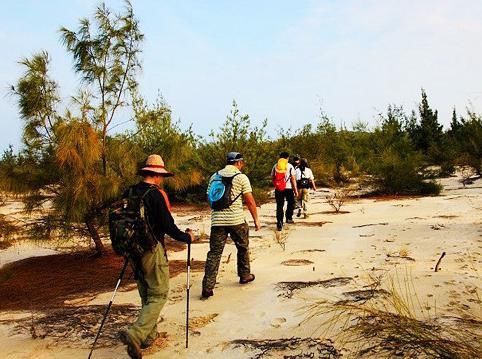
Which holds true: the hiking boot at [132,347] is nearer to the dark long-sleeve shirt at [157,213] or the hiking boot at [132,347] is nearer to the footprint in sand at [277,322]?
the dark long-sleeve shirt at [157,213]

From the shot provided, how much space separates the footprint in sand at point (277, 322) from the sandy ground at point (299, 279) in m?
0.01

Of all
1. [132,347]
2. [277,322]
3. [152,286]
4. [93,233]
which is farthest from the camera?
[93,233]

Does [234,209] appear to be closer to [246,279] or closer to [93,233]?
[246,279]

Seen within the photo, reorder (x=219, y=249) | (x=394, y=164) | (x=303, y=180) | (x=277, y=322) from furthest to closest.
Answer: (x=394, y=164) < (x=303, y=180) < (x=219, y=249) < (x=277, y=322)

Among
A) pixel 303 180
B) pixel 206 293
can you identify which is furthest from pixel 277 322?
pixel 303 180

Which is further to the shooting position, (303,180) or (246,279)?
(303,180)

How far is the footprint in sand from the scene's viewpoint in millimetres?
4799

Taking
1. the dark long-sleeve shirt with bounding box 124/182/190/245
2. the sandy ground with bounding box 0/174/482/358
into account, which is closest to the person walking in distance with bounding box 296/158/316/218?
the sandy ground with bounding box 0/174/482/358

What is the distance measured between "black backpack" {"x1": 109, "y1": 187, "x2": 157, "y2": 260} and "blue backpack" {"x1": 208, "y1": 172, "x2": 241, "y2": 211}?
6.07 ft

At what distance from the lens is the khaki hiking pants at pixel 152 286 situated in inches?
169

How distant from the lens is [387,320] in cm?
370

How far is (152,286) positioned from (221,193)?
2022 millimetres

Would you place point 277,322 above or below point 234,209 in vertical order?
below

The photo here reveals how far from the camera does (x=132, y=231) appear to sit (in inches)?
167
